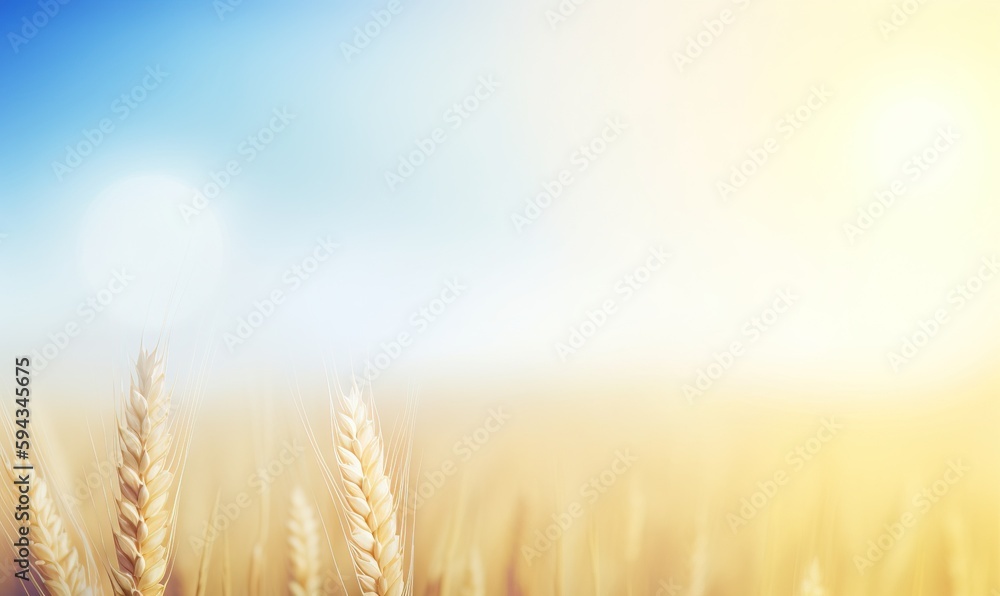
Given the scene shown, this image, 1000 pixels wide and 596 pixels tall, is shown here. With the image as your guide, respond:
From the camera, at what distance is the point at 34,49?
133 cm

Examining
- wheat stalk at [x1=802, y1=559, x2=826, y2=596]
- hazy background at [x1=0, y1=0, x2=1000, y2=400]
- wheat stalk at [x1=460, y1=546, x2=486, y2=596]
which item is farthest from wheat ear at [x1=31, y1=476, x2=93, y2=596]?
wheat stalk at [x1=802, y1=559, x2=826, y2=596]

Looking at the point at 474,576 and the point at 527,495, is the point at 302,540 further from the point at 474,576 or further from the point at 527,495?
the point at 527,495

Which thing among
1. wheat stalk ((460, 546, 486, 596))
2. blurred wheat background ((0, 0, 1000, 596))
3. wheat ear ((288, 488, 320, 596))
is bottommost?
wheat stalk ((460, 546, 486, 596))

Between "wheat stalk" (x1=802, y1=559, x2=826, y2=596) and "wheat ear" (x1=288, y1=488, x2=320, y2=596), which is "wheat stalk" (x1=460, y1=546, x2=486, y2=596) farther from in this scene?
"wheat stalk" (x1=802, y1=559, x2=826, y2=596)

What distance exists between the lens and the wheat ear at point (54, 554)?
1229mm

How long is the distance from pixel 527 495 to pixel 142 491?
31.2 inches

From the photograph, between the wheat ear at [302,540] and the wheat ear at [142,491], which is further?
the wheat ear at [302,540]

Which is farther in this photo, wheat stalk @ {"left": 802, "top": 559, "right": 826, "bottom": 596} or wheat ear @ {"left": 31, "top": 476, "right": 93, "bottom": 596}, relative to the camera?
wheat stalk @ {"left": 802, "top": 559, "right": 826, "bottom": 596}

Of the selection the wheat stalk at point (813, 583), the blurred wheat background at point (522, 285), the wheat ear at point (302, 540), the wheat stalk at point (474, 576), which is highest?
the blurred wheat background at point (522, 285)

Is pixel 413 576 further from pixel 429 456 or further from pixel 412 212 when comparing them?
pixel 412 212

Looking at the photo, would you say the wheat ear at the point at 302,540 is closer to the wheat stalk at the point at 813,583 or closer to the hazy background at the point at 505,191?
the hazy background at the point at 505,191

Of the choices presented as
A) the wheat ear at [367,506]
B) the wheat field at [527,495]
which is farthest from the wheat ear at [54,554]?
the wheat ear at [367,506]

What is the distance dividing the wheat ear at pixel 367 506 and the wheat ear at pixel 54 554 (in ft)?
1.85

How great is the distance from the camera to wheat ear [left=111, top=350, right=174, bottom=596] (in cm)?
120
